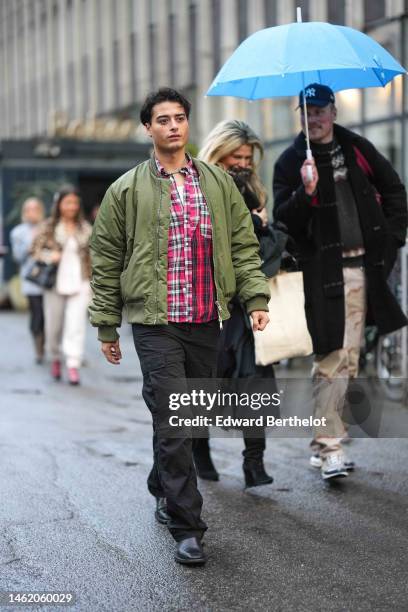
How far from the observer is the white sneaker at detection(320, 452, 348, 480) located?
19.7ft

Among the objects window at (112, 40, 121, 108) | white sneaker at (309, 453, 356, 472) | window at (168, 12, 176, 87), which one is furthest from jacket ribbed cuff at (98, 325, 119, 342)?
window at (112, 40, 121, 108)

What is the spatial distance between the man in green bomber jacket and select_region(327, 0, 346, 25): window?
54.4 feet

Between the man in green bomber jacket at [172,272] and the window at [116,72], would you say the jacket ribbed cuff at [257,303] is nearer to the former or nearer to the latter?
the man in green bomber jacket at [172,272]

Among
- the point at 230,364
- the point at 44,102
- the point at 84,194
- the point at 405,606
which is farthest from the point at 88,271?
the point at 44,102

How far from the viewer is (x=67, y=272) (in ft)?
37.2

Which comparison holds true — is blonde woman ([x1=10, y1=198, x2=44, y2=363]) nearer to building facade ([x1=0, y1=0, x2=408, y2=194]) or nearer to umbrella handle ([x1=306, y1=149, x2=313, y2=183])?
building facade ([x1=0, y1=0, x2=408, y2=194])

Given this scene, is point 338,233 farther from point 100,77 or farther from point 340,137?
point 100,77

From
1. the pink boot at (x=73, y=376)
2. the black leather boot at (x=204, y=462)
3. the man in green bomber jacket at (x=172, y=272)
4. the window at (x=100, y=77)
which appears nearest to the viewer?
the man in green bomber jacket at (x=172, y=272)

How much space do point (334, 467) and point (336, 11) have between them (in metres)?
16.6

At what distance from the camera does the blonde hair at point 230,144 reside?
234 inches

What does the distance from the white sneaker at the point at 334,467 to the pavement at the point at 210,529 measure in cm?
8

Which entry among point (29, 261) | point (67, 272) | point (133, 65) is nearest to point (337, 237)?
point (67, 272)

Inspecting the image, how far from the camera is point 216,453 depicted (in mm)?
7180

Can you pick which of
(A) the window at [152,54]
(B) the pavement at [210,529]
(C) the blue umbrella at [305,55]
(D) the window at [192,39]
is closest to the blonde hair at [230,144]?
(C) the blue umbrella at [305,55]
